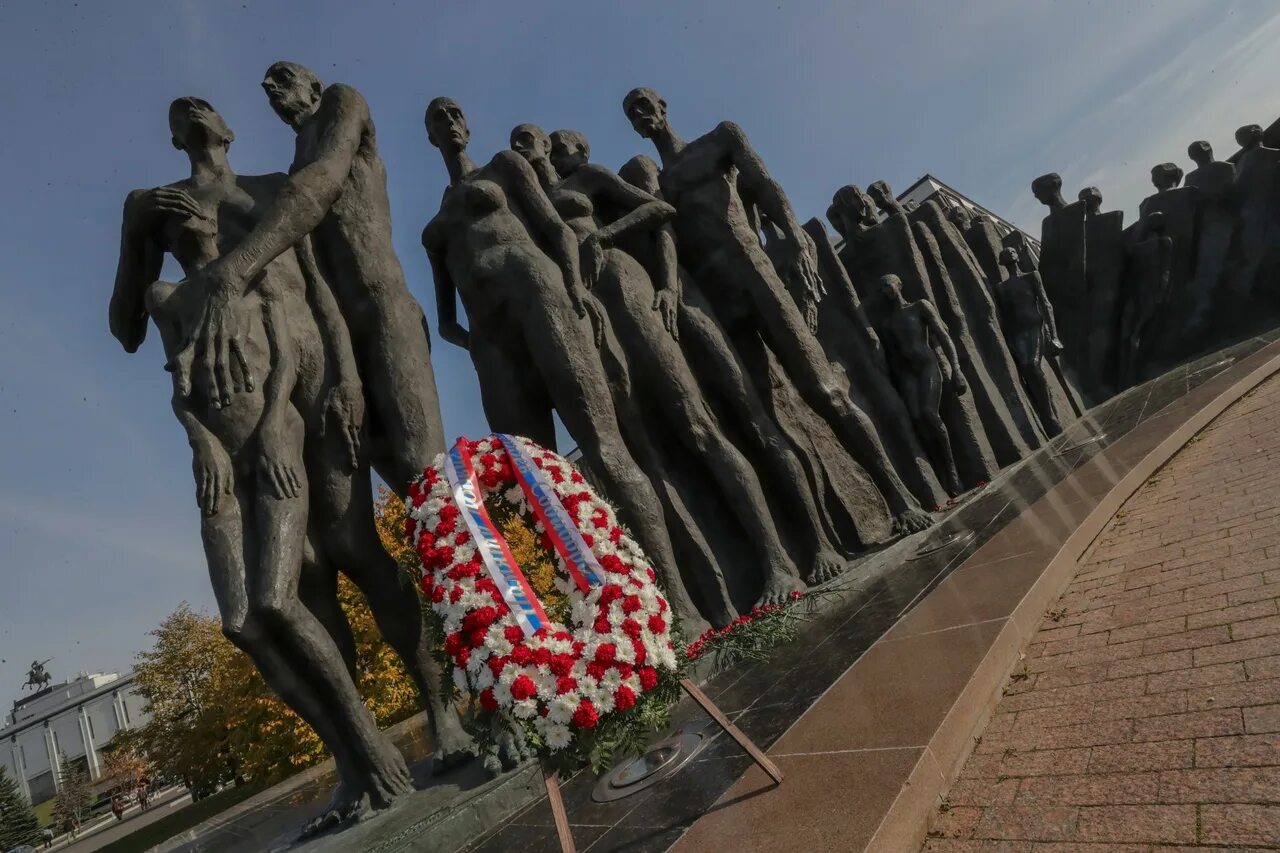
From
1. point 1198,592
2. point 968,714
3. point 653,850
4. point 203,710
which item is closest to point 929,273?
point 1198,592

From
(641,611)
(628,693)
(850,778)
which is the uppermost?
(641,611)

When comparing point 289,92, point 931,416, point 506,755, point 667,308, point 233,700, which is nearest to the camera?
point 506,755

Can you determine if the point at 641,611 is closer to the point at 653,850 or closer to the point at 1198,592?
the point at 653,850

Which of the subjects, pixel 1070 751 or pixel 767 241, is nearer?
pixel 1070 751

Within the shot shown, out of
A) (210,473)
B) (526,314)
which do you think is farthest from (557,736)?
(526,314)

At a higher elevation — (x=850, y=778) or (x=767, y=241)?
(x=767, y=241)

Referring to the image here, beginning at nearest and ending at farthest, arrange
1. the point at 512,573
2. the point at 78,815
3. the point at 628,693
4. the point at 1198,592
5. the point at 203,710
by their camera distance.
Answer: the point at 628,693
the point at 512,573
the point at 1198,592
the point at 203,710
the point at 78,815

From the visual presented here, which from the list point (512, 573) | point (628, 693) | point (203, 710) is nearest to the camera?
point (628, 693)

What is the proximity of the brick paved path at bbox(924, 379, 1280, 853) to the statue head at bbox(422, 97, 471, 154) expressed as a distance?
5961 millimetres

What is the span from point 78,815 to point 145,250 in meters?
51.1

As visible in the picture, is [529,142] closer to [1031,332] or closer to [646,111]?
[646,111]

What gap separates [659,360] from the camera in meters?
6.69

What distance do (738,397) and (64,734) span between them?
2929 inches

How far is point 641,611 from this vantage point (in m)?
3.10
